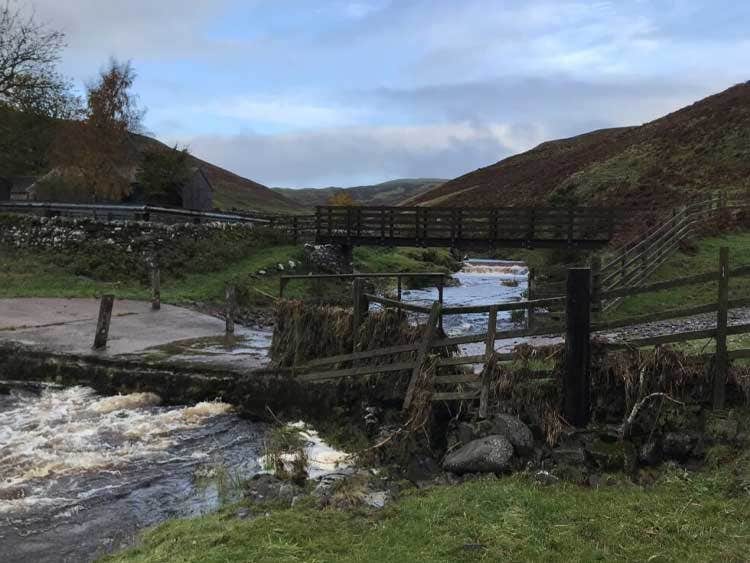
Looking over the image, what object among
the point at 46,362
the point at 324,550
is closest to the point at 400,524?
the point at 324,550

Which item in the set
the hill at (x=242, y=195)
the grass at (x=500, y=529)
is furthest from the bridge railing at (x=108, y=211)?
the hill at (x=242, y=195)

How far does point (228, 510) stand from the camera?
6.58 meters

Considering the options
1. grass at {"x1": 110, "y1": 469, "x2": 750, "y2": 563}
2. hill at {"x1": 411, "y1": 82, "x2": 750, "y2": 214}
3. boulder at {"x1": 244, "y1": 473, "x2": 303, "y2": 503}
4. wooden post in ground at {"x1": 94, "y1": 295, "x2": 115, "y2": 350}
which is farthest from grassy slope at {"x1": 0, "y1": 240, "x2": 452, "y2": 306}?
hill at {"x1": 411, "y1": 82, "x2": 750, "y2": 214}

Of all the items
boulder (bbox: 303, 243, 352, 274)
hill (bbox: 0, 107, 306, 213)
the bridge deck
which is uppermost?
hill (bbox: 0, 107, 306, 213)

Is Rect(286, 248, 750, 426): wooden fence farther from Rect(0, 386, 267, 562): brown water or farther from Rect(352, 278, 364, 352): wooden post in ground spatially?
Rect(0, 386, 267, 562): brown water

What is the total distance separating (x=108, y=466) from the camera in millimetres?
8609

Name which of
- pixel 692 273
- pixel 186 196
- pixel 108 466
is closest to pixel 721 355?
pixel 108 466

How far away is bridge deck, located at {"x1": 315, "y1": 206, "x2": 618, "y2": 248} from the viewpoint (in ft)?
91.3

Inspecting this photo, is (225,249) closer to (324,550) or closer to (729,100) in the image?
(324,550)

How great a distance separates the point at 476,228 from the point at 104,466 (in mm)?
23519

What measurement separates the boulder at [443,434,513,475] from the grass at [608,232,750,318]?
12.4 meters

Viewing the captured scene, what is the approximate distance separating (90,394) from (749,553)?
1163cm

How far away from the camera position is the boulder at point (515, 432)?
739 centimetres

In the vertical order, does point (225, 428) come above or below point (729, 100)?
below
